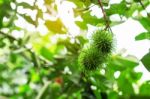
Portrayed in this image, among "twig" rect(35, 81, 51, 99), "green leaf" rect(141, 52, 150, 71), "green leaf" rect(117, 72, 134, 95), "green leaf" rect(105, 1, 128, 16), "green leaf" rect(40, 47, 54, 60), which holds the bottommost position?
"green leaf" rect(141, 52, 150, 71)

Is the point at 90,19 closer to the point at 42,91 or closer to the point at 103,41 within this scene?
the point at 103,41

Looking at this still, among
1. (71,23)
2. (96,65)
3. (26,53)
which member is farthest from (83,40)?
(26,53)

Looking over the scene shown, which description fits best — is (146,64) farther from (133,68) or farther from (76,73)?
(76,73)

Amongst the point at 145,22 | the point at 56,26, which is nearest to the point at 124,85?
the point at 145,22

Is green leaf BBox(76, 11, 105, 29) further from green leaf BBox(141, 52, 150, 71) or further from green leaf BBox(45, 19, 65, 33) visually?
green leaf BBox(45, 19, 65, 33)

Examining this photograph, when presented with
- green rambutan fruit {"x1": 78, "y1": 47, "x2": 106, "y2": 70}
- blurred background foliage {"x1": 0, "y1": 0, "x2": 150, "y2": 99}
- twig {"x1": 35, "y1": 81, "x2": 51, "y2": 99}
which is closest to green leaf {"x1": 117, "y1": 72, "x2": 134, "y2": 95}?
blurred background foliage {"x1": 0, "y1": 0, "x2": 150, "y2": 99}

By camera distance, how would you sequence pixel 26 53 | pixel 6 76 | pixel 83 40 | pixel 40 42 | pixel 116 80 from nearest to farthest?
pixel 116 80 → pixel 83 40 → pixel 26 53 → pixel 40 42 → pixel 6 76
